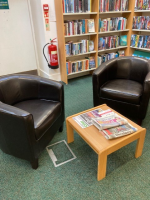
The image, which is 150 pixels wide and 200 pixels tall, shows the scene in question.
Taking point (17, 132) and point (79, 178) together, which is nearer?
point (17, 132)

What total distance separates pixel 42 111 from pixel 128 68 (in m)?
1.46

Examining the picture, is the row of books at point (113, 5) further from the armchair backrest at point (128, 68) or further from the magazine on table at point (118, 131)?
the magazine on table at point (118, 131)

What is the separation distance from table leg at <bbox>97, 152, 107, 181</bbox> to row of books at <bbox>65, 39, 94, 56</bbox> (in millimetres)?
2320

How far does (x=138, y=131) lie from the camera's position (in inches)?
55.1

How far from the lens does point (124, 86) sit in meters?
2.09

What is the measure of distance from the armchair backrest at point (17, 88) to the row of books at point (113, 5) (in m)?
2.24

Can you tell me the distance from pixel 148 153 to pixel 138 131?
0.42 meters

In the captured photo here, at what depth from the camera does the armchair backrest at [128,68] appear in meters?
2.25

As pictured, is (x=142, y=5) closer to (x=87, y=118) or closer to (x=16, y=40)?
(x=16, y=40)

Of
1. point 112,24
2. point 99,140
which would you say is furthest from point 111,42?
point 99,140

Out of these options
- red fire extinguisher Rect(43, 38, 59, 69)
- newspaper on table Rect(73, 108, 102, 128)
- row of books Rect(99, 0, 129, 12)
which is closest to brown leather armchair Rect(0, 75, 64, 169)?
newspaper on table Rect(73, 108, 102, 128)

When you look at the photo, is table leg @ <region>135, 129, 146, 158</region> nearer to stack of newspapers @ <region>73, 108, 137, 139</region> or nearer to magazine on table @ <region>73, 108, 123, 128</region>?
stack of newspapers @ <region>73, 108, 137, 139</region>

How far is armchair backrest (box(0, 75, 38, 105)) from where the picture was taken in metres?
1.68

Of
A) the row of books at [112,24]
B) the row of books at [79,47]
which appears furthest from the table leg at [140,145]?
the row of books at [112,24]
